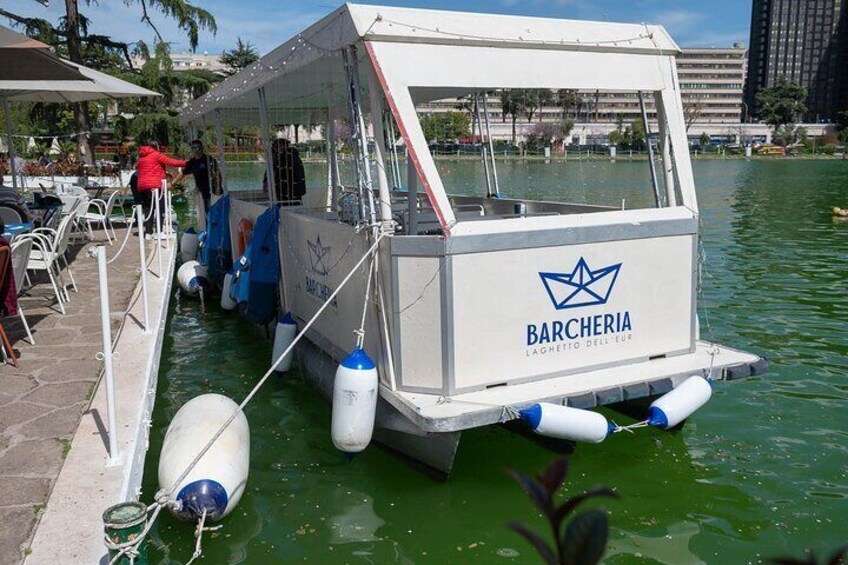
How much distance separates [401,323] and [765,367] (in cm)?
276

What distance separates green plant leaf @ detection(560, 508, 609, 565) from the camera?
0.95 m

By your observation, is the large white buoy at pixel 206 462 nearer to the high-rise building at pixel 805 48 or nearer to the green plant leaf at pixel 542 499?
the green plant leaf at pixel 542 499

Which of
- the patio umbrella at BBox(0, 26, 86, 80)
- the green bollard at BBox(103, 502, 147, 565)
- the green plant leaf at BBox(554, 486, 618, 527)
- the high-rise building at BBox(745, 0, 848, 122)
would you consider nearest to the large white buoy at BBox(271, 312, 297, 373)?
the patio umbrella at BBox(0, 26, 86, 80)

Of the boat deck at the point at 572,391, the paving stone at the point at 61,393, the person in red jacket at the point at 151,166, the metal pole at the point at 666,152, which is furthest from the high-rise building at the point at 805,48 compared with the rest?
the paving stone at the point at 61,393

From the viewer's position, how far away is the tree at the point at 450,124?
769 centimetres

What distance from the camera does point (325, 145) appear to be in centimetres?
877

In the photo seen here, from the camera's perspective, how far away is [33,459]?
4.07m

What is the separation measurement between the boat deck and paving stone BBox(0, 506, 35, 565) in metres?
2.15

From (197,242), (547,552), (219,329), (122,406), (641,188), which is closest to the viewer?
(547,552)

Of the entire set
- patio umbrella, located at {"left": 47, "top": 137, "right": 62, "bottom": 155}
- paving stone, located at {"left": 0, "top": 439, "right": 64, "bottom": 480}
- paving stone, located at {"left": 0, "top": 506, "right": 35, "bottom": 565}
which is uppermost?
patio umbrella, located at {"left": 47, "top": 137, "right": 62, "bottom": 155}

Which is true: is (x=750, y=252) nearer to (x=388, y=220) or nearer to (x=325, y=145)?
(x=325, y=145)

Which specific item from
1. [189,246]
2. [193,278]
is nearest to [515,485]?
[193,278]

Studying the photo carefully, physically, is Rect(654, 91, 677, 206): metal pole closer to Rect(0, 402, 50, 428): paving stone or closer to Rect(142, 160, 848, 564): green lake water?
Rect(142, 160, 848, 564): green lake water

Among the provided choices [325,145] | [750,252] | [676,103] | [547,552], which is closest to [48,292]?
[325,145]
